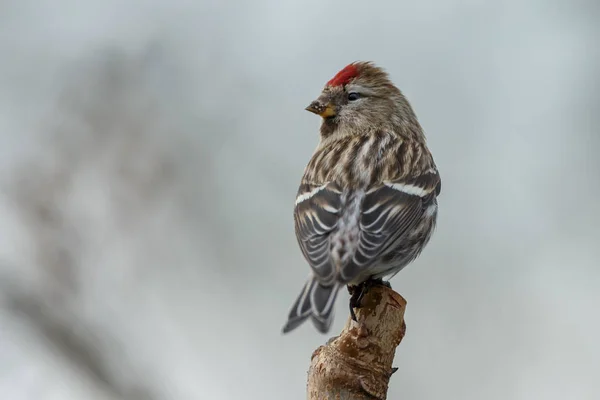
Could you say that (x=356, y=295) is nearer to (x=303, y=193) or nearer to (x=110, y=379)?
(x=303, y=193)

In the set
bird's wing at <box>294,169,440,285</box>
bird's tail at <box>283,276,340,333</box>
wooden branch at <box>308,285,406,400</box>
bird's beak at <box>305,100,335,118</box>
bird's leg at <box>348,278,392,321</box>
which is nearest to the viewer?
wooden branch at <box>308,285,406,400</box>

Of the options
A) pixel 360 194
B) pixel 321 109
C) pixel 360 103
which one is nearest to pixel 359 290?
pixel 360 194

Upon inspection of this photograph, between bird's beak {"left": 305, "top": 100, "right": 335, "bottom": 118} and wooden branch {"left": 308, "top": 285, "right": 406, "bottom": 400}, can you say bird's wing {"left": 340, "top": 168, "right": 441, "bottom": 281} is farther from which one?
bird's beak {"left": 305, "top": 100, "right": 335, "bottom": 118}

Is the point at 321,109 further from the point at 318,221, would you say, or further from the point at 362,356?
the point at 362,356

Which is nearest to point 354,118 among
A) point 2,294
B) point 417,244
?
point 417,244

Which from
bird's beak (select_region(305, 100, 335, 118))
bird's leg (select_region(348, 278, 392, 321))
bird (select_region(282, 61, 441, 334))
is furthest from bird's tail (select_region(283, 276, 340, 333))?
bird's beak (select_region(305, 100, 335, 118))
